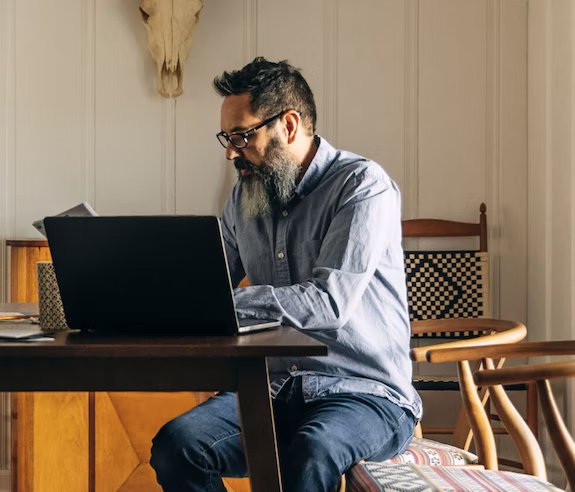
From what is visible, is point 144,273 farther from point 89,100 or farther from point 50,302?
point 89,100

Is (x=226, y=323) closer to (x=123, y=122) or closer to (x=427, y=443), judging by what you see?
(x=427, y=443)

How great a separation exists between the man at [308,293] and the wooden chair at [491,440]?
126 millimetres

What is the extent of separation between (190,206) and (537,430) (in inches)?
67.9

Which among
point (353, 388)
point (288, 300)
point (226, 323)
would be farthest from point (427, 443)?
point (226, 323)

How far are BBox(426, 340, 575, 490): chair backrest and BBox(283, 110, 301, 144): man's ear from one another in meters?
0.66

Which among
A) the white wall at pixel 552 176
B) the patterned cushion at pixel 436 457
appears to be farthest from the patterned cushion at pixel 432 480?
the white wall at pixel 552 176

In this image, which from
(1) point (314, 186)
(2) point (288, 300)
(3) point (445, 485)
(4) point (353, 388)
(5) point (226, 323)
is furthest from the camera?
(1) point (314, 186)

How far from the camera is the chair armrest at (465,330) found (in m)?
1.86

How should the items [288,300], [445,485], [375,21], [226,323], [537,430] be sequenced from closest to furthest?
[226,323] → [445,485] → [288,300] → [537,430] → [375,21]

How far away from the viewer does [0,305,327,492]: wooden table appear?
1.33 meters

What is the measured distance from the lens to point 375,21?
401cm

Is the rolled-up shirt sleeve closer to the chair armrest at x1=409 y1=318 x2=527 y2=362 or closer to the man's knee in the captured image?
the chair armrest at x1=409 y1=318 x2=527 y2=362

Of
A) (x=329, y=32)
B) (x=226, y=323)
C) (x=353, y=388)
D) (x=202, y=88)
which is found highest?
(x=329, y=32)

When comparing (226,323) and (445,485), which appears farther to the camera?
(445,485)
